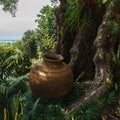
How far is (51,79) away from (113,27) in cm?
108

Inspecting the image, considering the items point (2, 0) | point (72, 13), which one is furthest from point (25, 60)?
point (72, 13)

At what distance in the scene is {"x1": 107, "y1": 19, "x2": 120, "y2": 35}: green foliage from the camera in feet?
16.0

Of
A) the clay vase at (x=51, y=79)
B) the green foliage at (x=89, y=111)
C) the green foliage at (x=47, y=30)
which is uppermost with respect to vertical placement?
the green foliage at (x=47, y=30)

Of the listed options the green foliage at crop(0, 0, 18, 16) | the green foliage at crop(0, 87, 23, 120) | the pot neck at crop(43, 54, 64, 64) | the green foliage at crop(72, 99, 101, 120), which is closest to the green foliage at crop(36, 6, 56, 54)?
the green foliage at crop(0, 0, 18, 16)

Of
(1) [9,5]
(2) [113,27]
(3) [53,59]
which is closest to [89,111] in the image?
(3) [53,59]

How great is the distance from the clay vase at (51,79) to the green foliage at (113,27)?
77cm

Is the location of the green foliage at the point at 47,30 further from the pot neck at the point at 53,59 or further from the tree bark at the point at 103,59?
the tree bark at the point at 103,59

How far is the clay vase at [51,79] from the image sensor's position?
4863 mm

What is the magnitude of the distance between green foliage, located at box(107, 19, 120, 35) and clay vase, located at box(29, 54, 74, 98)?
77 cm

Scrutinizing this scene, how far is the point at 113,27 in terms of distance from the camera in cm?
490

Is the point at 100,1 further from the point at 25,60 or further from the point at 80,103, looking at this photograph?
the point at 25,60

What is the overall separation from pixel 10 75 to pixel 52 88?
2.18 metres

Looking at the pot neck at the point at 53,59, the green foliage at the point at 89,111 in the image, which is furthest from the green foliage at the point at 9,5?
the green foliage at the point at 89,111

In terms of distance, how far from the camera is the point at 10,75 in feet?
22.5
